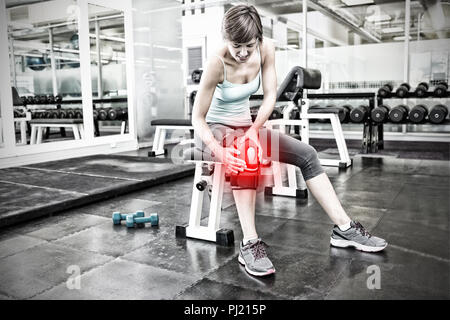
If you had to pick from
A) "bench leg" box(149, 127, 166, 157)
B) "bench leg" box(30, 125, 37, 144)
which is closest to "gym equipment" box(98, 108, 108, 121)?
"bench leg" box(30, 125, 37, 144)

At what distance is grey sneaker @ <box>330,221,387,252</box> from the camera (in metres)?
1.81

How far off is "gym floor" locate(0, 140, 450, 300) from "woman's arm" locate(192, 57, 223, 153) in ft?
1.79

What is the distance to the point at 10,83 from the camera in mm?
4137

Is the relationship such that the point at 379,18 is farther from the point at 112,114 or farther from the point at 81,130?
the point at 81,130

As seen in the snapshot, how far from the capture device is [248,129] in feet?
5.92

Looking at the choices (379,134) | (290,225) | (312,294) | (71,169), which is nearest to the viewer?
(312,294)

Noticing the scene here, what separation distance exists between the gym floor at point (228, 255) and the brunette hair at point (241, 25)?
3.06 ft

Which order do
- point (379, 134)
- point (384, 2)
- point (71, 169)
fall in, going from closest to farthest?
point (71, 169) → point (379, 134) → point (384, 2)

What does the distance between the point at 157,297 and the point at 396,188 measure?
236 cm

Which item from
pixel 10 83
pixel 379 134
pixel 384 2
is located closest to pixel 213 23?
pixel 384 2

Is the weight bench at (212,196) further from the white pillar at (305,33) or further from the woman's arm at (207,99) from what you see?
the white pillar at (305,33)

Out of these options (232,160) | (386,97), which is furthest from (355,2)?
(232,160)

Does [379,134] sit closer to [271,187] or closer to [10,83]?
[271,187]

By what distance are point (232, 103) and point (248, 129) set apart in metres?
0.14
